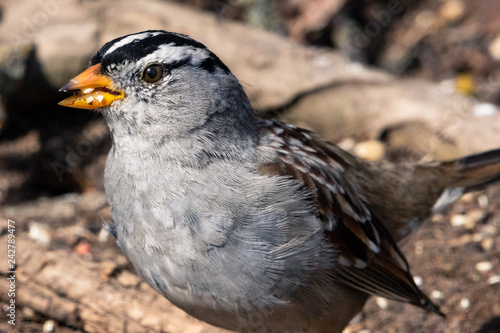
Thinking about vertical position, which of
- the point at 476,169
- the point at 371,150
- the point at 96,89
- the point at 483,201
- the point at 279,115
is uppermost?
the point at 96,89

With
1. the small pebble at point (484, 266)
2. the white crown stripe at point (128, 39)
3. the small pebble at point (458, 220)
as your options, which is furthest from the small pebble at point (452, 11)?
the white crown stripe at point (128, 39)

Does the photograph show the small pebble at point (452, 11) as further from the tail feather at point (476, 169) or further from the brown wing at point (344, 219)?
the brown wing at point (344, 219)

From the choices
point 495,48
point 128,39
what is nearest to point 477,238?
point 128,39

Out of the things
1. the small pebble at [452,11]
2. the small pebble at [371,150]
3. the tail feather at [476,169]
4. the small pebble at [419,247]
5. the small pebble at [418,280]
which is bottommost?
the small pebble at [418,280]

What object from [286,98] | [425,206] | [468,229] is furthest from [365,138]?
[425,206]

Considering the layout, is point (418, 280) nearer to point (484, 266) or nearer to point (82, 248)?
point (484, 266)

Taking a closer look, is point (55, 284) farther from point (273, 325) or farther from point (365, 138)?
point (365, 138)

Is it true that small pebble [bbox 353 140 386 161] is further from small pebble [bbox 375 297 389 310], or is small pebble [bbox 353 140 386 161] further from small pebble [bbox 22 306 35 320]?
small pebble [bbox 22 306 35 320]

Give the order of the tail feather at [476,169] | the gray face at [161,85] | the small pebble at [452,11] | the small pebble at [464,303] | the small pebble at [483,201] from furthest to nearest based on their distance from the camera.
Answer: the small pebble at [452,11] → the small pebble at [483,201] → the small pebble at [464,303] → the tail feather at [476,169] → the gray face at [161,85]

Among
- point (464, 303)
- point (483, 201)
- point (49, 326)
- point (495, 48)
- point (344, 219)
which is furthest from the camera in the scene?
point (495, 48)
